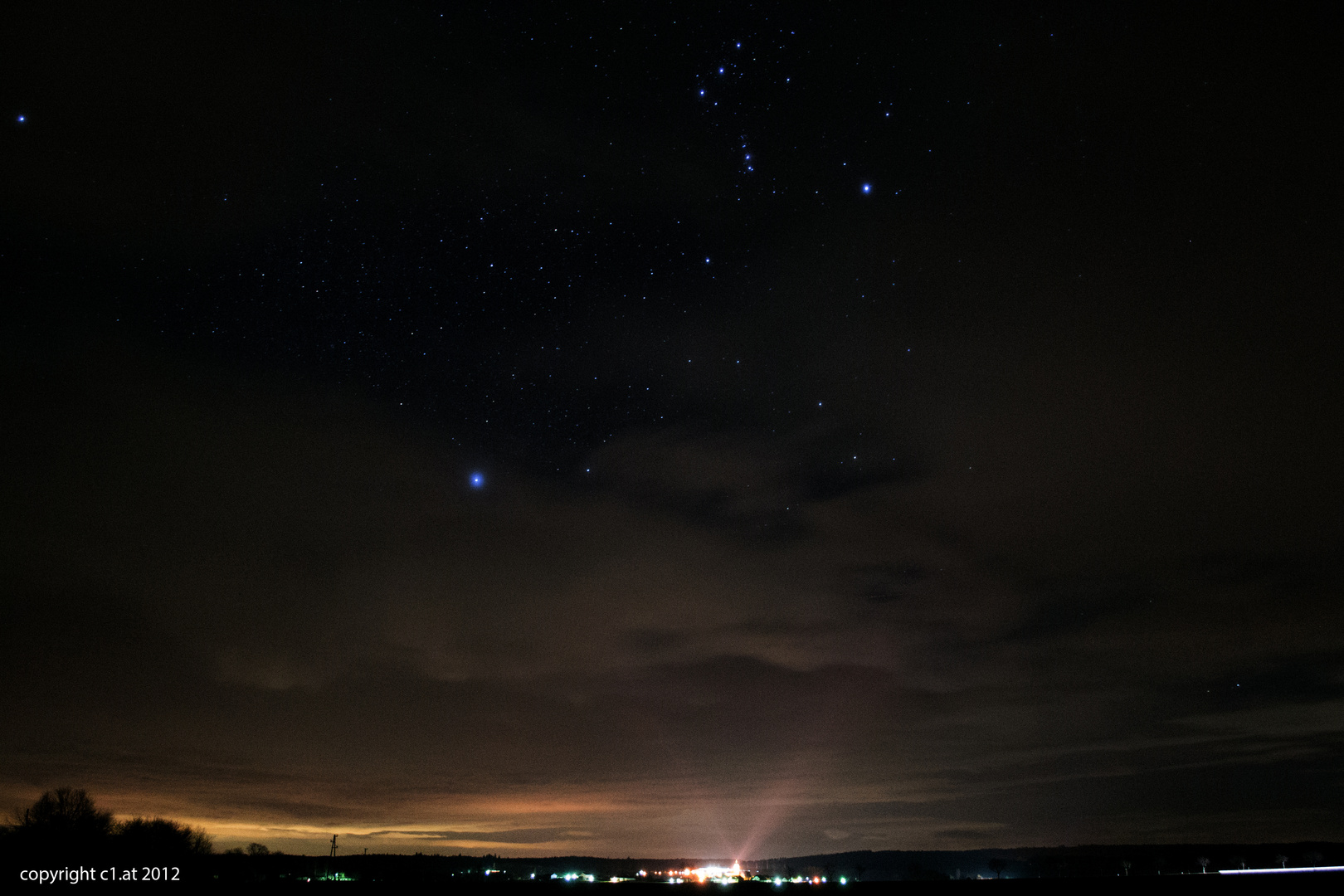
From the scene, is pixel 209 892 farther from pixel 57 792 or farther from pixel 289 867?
pixel 289 867

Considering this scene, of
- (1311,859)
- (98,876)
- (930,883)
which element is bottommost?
(1311,859)

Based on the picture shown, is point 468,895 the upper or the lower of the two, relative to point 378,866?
upper

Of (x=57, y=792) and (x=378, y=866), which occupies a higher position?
(x=57, y=792)

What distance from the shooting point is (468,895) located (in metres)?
45.4

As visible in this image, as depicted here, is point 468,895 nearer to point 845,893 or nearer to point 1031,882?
point 845,893

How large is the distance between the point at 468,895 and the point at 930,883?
3110 cm

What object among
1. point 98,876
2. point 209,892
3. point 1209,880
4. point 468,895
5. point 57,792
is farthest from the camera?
point 57,792

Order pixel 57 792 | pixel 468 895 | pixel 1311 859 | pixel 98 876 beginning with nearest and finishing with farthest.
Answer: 1. pixel 468 895
2. pixel 98 876
3. pixel 57 792
4. pixel 1311 859

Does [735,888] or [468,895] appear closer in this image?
[468,895]

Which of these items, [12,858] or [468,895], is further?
[12,858]

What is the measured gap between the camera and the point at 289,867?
111500 mm

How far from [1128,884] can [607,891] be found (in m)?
30.5

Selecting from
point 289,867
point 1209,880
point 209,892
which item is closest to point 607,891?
point 209,892

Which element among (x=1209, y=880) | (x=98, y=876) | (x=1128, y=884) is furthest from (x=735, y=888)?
(x=98, y=876)
